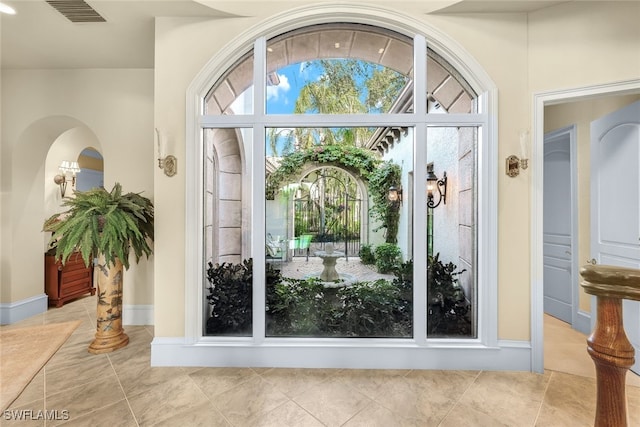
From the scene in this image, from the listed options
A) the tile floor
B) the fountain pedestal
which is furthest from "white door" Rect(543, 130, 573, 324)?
the fountain pedestal

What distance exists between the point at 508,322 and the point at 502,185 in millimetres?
1218

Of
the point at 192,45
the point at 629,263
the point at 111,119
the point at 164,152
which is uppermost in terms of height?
the point at 192,45

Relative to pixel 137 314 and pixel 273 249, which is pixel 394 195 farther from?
pixel 137 314

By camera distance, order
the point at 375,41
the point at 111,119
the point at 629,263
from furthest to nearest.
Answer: the point at 111,119 → the point at 375,41 → the point at 629,263

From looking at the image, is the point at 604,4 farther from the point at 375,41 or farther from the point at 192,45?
the point at 192,45

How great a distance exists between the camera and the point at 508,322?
2.46 m

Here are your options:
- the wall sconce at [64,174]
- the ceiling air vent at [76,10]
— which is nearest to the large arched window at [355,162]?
the ceiling air vent at [76,10]

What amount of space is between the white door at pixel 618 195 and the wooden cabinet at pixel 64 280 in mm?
6295

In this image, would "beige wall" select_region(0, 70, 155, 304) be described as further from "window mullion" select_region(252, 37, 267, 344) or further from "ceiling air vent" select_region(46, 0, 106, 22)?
"window mullion" select_region(252, 37, 267, 344)

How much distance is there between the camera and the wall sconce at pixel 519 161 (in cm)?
234

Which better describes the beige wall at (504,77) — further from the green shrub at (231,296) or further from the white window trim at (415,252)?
the green shrub at (231,296)

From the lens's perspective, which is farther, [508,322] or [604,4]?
[508,322]

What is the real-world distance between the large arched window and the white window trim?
0.02 meters

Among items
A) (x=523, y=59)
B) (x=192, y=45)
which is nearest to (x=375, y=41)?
(x=523, y=59)
